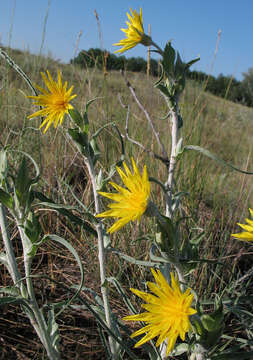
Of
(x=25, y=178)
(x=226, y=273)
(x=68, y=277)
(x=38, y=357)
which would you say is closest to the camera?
(x=25, y=178)

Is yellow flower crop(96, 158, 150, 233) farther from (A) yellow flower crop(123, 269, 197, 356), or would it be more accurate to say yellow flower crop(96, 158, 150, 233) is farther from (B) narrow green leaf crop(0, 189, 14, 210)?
(B) narrow green leaf crop(0, 189, 14, 210)

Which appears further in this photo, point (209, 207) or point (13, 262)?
point (209, 207)

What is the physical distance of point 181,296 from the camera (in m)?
0.56

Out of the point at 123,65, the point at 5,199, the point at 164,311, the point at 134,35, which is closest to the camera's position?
the point at 164,311

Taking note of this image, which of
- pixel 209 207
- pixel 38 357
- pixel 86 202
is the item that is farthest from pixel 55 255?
pixel 209 207

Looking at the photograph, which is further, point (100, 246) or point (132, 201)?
point (100, 246)

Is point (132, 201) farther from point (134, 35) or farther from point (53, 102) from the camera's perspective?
point (134, 35)

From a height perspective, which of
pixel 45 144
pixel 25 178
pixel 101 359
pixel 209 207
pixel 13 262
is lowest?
pixel 101 359

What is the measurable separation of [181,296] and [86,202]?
1.00m

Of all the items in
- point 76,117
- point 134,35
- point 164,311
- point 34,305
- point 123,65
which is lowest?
point 34,305

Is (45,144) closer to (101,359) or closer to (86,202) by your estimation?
(86,202)

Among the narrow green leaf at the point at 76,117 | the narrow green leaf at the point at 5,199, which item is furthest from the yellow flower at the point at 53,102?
the narrow green leaf at the point at 5,199

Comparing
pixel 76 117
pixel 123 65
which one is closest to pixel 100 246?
pixel 76 117

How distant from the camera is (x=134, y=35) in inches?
31.8
